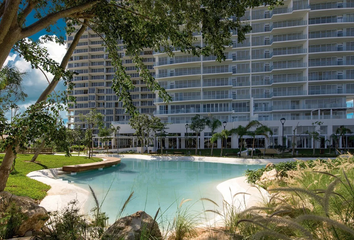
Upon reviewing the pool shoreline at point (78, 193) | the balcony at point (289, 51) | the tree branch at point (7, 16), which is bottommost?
the pool shoreline at point (78, 193)

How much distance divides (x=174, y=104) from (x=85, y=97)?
102ft

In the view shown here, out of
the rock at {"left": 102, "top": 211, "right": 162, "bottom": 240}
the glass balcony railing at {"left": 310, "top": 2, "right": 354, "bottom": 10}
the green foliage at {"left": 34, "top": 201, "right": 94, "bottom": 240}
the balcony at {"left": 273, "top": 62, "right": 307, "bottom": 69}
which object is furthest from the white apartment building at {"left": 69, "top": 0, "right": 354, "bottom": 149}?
the green foliage at {"left": 34, "top": 201, "right": 94, "bottom": 240}

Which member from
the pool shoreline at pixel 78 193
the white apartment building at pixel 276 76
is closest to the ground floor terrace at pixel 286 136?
the white apartment building at pixel 276 76

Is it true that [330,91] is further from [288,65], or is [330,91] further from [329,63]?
[288,65]

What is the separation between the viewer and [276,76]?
36.0 meters

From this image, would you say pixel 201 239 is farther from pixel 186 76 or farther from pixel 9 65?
pixel 186 76

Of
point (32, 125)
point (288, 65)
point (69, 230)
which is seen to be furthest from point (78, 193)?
point (288, 65)

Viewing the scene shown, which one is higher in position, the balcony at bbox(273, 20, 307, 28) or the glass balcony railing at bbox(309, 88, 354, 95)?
the balcony at bbox(273, 20, 307, 28)

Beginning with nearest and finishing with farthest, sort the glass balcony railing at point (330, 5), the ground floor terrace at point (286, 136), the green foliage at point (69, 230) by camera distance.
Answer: the green foliage at point (69, 230) < the ground floor terrace at point (286, 136) < the glass balcony railing at point (330, 5)

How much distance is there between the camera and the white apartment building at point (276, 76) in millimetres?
34000

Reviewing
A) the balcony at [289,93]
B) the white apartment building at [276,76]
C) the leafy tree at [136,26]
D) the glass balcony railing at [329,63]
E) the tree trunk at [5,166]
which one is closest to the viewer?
the tree trunk at [5,166]

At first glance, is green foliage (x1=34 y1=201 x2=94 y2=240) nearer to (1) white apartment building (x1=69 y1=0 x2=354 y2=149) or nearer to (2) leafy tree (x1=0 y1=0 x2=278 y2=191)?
(2) leafy tree (x1=0 y1=0 x2=278 y2=191)

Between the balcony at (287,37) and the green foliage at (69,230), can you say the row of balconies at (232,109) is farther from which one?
the green foliage at (69,230)

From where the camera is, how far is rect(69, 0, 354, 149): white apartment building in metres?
34.0
